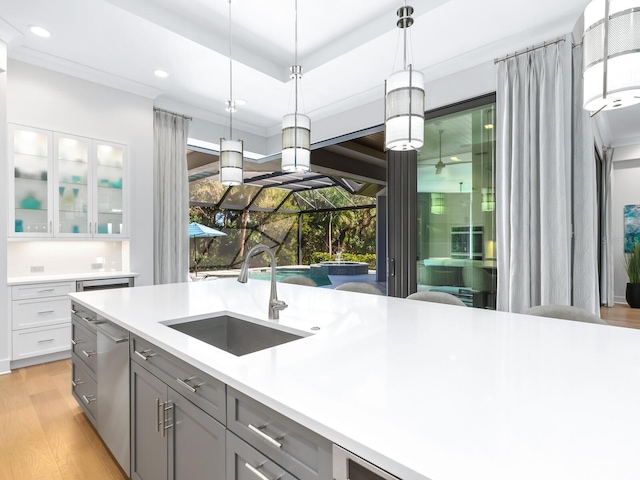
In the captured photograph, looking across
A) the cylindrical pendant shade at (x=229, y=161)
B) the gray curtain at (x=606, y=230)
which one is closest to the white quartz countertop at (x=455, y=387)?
the cylindrical pendant shade at (x=229, y=161)

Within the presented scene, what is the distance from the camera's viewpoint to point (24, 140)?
A: 342cm

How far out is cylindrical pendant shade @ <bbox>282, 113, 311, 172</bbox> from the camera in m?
2.47

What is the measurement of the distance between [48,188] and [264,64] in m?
2.48

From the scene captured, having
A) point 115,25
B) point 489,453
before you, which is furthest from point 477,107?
point 489,453

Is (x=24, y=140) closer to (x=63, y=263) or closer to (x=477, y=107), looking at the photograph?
(x=63, y=263)

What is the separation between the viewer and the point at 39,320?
3.38 m

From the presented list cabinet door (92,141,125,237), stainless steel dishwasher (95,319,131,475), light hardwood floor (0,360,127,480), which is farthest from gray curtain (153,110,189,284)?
stainless steel dishwasher (95,319,131,475)

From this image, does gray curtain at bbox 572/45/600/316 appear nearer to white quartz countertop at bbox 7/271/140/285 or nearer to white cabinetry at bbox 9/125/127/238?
white quartz countertop at bbox 7/271/140/285

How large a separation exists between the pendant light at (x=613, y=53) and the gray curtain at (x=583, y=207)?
1.76 meters

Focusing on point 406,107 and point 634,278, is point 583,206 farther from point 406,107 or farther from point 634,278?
point 634,278

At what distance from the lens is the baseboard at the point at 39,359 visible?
10.9 ft

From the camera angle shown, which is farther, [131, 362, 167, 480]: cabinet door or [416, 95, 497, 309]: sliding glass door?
[416, 95, 497, 309]: sliding glass door

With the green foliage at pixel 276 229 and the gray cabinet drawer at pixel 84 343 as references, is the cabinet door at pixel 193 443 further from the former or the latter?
the green foliage at pixel 276 229

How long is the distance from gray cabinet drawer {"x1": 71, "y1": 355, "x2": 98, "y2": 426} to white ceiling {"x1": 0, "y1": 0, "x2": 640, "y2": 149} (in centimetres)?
257
